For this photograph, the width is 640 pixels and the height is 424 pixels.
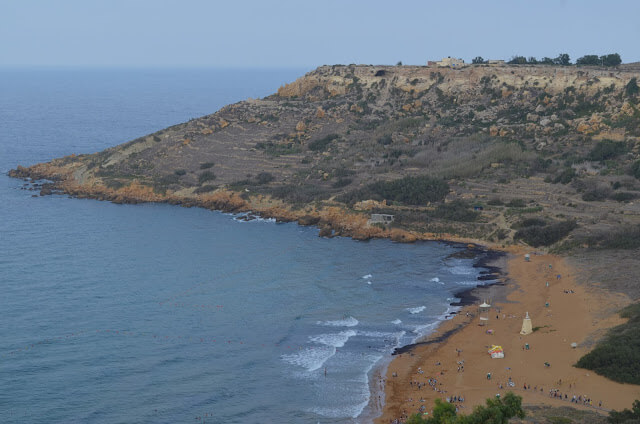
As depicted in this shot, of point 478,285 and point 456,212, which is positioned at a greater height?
point 456,212

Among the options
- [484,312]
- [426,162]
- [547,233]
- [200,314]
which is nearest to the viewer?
[200,314]

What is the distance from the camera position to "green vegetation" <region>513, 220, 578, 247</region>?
68.8 metres

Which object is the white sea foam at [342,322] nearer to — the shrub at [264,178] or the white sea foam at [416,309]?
the white sea foam at [416,309]

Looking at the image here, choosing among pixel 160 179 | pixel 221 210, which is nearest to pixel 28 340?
pixel 221 210

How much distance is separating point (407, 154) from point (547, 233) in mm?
31246

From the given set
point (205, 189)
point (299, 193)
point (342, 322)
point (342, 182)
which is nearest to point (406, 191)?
point (342, 182)

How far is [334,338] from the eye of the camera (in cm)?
4844

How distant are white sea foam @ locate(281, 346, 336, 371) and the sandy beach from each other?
4.38 m

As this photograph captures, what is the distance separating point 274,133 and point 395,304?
6032 cm

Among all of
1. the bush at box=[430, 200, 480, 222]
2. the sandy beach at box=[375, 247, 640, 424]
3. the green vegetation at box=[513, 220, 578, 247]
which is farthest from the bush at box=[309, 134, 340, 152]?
the sandy beach at box=[375, 247, 640, 424]

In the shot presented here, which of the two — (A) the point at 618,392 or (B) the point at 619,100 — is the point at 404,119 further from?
(A) the point at 618,392

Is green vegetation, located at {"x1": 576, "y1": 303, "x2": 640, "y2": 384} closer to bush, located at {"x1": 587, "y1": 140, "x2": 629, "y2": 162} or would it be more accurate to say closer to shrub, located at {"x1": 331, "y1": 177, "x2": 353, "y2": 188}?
bush, located at {"x1": 587, "y1": 140, "x2": 629, "y2": 162}

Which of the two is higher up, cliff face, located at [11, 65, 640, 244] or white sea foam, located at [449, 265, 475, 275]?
cliff face, located at [11, 65, 640, 244]

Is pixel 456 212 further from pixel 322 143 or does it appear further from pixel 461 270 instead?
pixel 322 143
